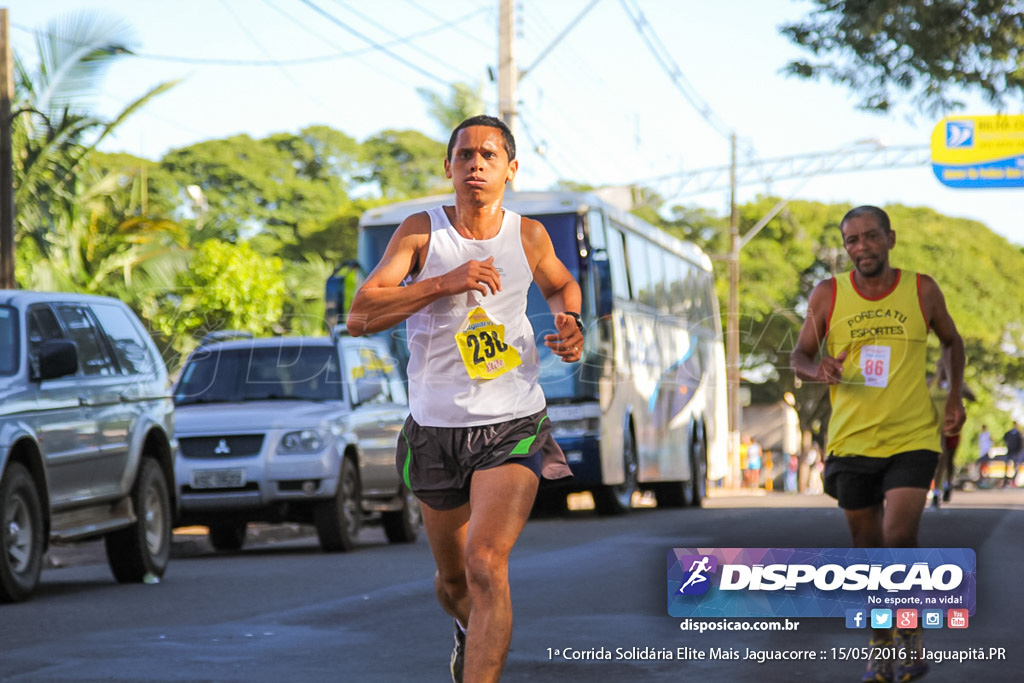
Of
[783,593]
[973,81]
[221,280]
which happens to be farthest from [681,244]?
[783,593]

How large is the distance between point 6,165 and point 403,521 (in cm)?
568

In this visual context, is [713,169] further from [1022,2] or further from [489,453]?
[489,453]

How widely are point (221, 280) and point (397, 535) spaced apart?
19.8 metres

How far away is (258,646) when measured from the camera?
8.18 metres

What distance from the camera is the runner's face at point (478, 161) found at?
18.1 ft

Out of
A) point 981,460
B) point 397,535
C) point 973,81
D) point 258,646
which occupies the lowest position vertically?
point 981,460

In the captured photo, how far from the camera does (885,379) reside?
22.5ft

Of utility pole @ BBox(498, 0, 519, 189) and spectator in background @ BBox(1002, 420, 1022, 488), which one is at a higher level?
utility pole @ BBox(498, 0, 519, 189)

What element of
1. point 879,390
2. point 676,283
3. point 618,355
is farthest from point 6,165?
point 879,390

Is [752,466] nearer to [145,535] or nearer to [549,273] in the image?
Answer: [145,535]

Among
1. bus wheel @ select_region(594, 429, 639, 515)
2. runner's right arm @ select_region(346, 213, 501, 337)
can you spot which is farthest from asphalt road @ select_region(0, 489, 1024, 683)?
bus wheel @ select_region(594, 429, 639, 515)

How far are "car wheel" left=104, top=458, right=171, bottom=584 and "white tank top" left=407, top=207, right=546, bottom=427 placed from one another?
22.7ft
